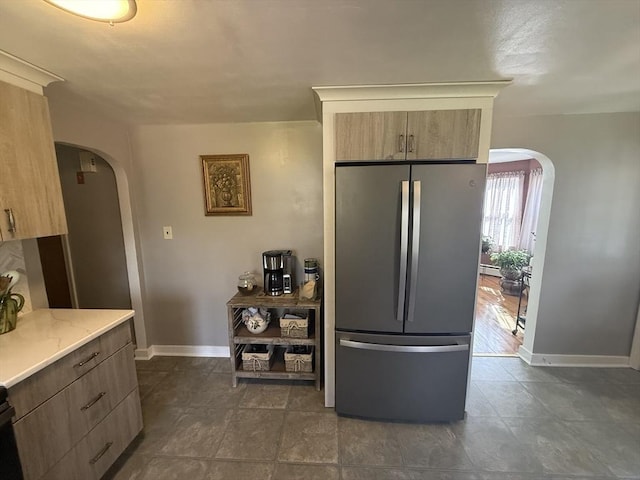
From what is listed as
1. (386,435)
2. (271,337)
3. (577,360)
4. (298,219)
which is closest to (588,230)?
(577,360)

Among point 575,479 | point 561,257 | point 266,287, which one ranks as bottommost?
point 575,479

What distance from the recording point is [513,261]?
181 inches

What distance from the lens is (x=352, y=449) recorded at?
1.71 meters

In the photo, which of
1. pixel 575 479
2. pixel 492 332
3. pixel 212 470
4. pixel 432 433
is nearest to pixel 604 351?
pixel 492 332

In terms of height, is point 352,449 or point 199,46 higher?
point 199,46

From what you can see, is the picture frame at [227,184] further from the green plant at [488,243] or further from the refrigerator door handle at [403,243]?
the green plant at [488,243]

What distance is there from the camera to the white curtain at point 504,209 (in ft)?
16.5

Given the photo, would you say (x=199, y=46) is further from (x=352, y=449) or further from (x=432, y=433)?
(x=432, y=433)

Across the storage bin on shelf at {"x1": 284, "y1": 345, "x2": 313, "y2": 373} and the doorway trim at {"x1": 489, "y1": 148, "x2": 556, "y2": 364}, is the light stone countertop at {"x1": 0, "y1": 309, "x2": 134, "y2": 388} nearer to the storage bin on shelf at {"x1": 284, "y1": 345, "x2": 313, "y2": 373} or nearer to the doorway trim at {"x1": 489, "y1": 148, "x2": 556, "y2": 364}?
the storage bin on shelf at {"x1": 284, "y1": 345, "x2": 313, "y2": 373}

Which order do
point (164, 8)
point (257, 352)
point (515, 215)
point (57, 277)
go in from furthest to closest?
point (515, 215)
point (57, 277)
point (257, 352)
point (164, 8)

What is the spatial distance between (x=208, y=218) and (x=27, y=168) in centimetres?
128

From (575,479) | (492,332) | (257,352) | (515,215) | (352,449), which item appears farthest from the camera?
(515,215)

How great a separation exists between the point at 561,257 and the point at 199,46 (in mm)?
3200

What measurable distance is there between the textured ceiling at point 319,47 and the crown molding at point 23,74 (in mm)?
55
